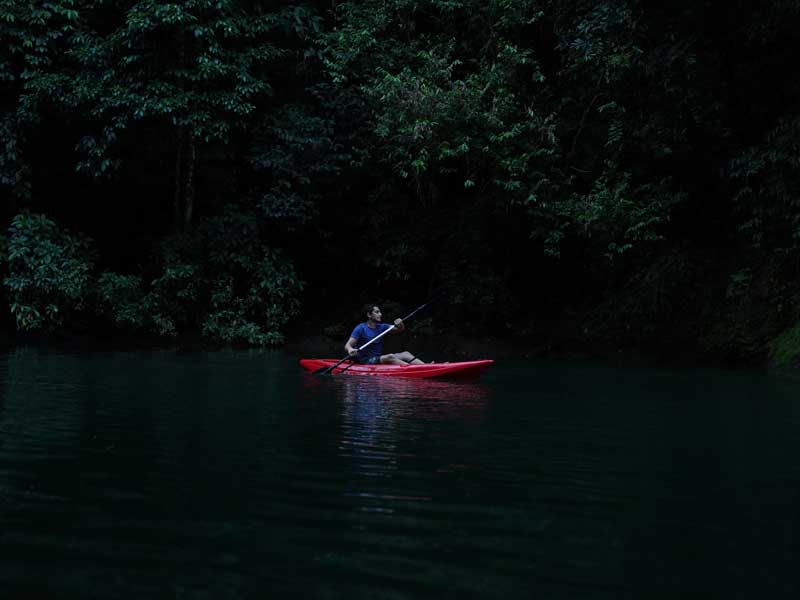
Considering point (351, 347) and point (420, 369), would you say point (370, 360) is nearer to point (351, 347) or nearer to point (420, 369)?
point (351, 347)

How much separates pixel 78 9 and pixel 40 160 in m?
3.31

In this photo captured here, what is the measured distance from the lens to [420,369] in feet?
40.3

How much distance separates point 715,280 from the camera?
16891 millimetres

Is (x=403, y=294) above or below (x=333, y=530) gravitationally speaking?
above

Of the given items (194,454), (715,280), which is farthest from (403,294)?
(194,454)

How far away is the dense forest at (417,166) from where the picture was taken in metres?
16.0

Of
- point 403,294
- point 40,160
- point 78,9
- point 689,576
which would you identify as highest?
point 78,9

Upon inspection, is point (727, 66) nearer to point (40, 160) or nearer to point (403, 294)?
point (403, 294)

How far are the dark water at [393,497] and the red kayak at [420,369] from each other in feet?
6.50

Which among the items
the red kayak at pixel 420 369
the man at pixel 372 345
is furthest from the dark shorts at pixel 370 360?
the red kayak at pixel 420 369

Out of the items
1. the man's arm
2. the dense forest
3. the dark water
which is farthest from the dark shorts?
the dense forest

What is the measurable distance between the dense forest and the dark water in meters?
7.27

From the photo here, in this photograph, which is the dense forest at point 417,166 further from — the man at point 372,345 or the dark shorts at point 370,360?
the dark shorts at point 370,360

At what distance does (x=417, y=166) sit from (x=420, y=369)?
6293mm
